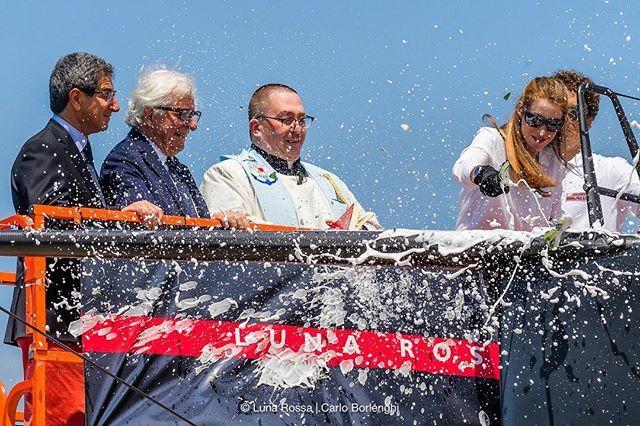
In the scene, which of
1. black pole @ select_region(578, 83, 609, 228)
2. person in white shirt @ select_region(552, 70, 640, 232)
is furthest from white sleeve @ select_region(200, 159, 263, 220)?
black pole @ select_region(578, 83, 609, 228)

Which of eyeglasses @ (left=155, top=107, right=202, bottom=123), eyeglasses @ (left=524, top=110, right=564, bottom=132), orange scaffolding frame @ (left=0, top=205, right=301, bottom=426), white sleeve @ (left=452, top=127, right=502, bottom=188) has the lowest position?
orange scaffolding frame @ (left=0, top=205, right=301, bottom=426)

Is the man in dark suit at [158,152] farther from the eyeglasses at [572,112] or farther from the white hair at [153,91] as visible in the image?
the eyeglasses at [572,112]

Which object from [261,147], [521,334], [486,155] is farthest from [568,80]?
[521,334]

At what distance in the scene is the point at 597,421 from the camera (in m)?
3.26

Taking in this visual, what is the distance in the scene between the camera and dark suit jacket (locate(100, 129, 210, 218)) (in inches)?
215

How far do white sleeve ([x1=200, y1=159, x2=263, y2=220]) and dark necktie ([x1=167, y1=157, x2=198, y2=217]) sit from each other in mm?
124

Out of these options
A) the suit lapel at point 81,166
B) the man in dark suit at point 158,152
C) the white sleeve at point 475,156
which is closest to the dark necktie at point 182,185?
the man in dark suit at point 158,152

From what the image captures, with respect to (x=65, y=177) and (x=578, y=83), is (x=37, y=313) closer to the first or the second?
(x=65, y=177)

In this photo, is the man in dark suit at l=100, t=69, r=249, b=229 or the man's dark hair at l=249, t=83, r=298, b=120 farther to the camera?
the man's dark hair at l=249, t=83, r=298, b=120

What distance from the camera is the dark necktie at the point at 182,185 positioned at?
5594 mm

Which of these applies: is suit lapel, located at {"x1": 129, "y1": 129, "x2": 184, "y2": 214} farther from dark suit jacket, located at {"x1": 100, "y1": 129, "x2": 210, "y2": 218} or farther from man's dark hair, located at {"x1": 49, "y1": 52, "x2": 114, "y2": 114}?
man's dark hair, located at {"x1": 49, "y1": 52, "x2": 114, "y2": 114}

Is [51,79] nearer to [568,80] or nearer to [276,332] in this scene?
[276,332]

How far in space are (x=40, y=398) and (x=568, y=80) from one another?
10.2 ft

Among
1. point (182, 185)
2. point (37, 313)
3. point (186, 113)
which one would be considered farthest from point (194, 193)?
point (37, 313)
